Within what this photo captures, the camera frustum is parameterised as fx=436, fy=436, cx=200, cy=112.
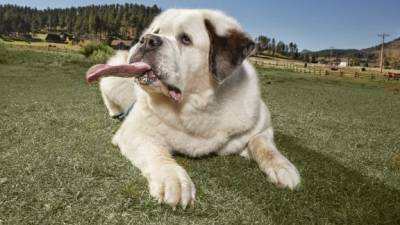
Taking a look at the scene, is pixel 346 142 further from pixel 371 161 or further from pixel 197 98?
pixel 197 98

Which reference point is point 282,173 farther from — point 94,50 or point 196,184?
point 94,50

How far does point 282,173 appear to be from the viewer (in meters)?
3.10

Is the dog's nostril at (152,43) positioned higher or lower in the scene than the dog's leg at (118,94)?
higher

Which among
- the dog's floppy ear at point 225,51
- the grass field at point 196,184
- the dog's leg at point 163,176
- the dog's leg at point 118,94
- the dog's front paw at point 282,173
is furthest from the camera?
the dog's leg at point 118,94

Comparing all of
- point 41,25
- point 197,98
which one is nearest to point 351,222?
point 197,98

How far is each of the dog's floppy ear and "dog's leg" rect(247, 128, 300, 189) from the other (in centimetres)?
64

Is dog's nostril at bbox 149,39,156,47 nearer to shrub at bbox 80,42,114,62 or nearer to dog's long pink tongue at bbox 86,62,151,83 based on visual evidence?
dog's long pink tongue at bbox 86,62,151,83

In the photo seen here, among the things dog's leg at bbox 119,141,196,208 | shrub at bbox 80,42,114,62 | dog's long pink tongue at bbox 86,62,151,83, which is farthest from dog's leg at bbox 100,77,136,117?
shrub at bbox 80,42,114,62

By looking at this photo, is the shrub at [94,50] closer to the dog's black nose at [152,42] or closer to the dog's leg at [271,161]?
the dog's leg at [271,161]

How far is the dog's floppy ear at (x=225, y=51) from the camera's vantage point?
11.2 ft

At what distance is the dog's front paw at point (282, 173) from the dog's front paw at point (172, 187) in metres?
0.70

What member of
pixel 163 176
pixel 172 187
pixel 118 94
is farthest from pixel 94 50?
pixel 172 187

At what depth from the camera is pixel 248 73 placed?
4020mm

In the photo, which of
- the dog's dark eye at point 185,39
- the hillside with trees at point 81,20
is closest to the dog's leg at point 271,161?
the dog's dark eye at point 185,39
